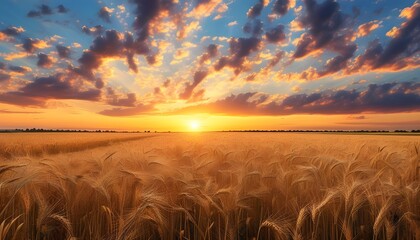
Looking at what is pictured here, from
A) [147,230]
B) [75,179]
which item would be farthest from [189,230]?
[75,179]

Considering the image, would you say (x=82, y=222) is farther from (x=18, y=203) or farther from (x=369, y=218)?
(x=369, y=218)

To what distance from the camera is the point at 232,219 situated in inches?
110

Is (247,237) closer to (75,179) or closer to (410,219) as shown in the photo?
(410,219)

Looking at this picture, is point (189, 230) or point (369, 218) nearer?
point (189, 230)

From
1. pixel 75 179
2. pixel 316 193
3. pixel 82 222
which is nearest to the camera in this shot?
pixel 82 222

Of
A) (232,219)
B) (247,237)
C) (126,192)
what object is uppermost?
(126,192)

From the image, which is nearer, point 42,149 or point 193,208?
point 193,208

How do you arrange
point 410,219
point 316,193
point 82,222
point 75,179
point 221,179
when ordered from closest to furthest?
point 410,219 → point 82,222 → point 75,179 → point 316,193 → point 221,179

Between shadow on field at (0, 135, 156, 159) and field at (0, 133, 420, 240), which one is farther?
shadow on field at (0, 135, 156, 159)

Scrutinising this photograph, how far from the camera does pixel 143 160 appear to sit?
475 centimetres

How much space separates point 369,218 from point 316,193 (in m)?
0.59

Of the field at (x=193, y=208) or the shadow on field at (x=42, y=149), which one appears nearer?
the field at (x=193, y=208)

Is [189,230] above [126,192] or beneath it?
beneath

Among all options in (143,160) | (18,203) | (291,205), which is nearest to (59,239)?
(18,203)
